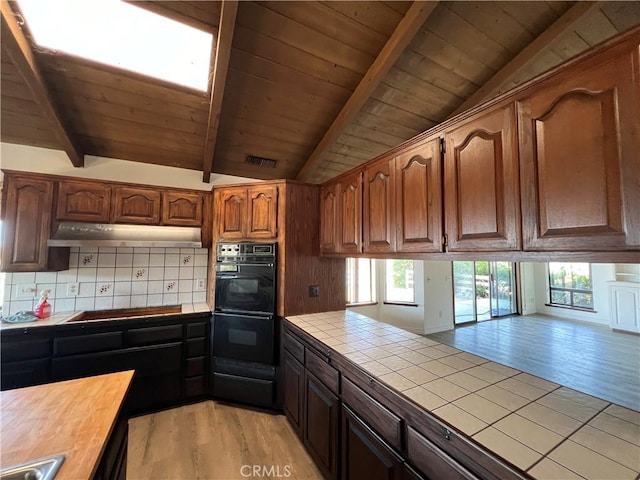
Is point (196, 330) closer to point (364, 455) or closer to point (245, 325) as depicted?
point (245, 325)

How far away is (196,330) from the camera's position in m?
2.70

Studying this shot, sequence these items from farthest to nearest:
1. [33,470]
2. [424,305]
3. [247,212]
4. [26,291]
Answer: [424,305] → [247,212] → [26,291] → [33,470]

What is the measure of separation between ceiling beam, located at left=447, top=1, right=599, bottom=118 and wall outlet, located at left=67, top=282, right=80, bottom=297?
14.2ft

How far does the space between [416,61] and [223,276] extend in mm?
2723

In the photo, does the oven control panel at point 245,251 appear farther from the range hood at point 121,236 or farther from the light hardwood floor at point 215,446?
the light hardwood floor at point 215,446

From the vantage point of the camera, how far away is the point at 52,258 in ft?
7.96

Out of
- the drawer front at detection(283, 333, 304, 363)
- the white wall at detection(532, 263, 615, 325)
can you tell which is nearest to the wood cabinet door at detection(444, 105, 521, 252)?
the drawer front at detection(283, 333, 304, 363)

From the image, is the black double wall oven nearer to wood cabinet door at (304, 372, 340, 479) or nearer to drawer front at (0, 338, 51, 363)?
wood cabinet door at (304, 372, 340, 479)

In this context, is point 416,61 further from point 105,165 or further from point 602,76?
point 105,165

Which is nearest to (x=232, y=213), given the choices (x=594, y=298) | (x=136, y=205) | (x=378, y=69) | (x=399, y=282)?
(x=136, y=205)

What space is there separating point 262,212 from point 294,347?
4.48 feet

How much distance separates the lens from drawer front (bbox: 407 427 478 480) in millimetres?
885

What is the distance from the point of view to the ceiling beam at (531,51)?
1.94 m

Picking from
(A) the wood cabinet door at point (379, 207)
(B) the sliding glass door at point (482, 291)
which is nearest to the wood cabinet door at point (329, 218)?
(A) the wood cabinet door at point (379, 207)
